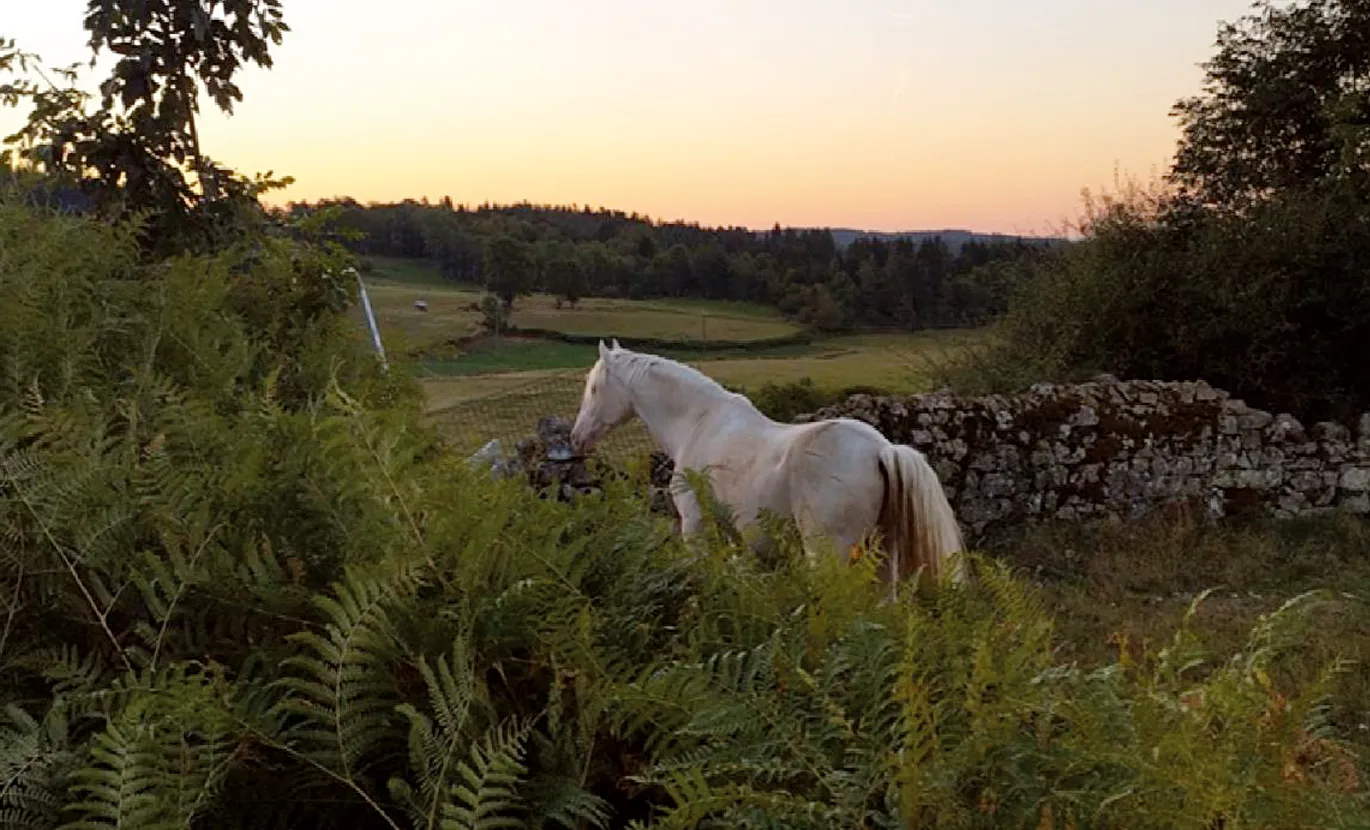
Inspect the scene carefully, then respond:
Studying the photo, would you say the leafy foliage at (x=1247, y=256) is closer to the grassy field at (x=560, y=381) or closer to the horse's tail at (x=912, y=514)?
the grassy field at (x=560, y=381)

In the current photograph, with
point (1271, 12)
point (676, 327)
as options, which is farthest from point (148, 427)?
point (676, 327)

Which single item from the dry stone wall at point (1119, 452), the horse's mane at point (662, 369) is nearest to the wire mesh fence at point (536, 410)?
the dry stone wall at point (1119, 452)

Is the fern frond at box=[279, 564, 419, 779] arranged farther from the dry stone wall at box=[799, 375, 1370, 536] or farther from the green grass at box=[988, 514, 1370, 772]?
the dry stone wall at box=[799, 375, 1370, 536]

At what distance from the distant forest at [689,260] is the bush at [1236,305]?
12.6 m

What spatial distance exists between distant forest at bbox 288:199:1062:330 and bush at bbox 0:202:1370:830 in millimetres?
24651

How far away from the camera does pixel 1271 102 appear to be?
12.6m

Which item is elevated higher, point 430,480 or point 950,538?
point 430,480

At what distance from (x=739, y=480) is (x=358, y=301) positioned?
141 inches

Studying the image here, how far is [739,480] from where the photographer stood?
6.22 meters

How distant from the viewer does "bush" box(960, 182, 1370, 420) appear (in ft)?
36.6

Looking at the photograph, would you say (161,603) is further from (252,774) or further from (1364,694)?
(1364,694)

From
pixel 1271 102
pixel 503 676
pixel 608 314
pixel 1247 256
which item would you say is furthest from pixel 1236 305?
pixel 608 314

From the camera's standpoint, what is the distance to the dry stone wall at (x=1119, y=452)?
1012cm

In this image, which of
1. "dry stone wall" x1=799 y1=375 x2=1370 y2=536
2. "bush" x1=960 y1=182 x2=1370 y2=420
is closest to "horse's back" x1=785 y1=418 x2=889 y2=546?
"dry stone wall" x1=799 y1=375 x2=1370 y2=536
